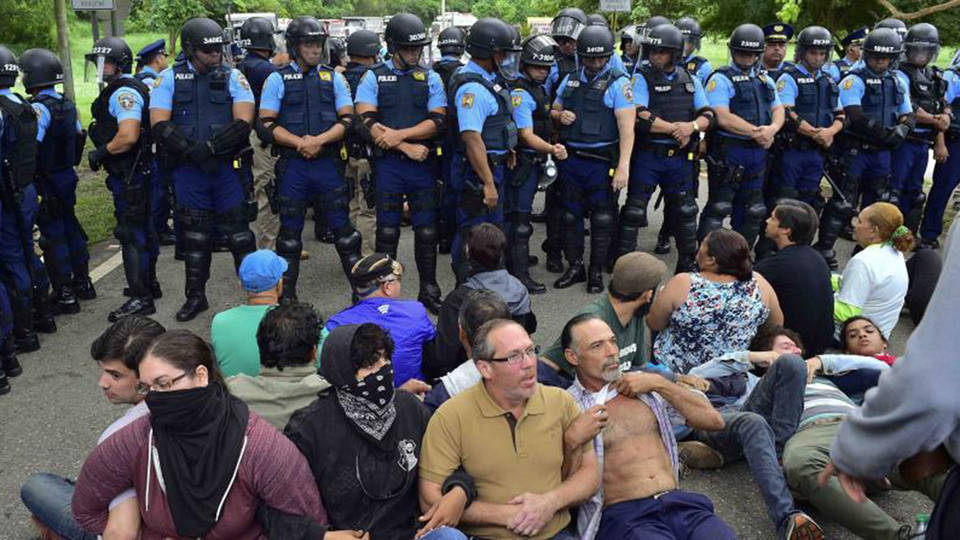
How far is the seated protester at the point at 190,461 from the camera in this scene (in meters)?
2.70

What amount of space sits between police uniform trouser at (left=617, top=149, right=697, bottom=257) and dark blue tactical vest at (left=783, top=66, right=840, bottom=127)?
140cm

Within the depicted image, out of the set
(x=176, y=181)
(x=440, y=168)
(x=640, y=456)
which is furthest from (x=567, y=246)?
(x=640, y=456)

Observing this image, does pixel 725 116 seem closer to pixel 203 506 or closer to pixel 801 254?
pixel 801 254

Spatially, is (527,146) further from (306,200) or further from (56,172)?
(56,172)

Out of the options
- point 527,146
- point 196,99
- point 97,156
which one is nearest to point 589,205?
point 527,146

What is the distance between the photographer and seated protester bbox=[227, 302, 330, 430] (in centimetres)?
340

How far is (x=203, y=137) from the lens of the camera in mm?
6211

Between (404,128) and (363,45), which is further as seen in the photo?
(363,45)

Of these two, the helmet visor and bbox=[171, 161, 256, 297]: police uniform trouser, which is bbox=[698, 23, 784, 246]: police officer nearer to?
the helmet visor

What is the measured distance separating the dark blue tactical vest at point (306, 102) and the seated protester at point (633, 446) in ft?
11.7

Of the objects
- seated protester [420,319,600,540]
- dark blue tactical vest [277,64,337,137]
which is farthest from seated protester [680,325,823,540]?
dark blue tactical vest [277,64,337,137]

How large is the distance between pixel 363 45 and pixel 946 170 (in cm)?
612

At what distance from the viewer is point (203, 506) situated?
2.73 m

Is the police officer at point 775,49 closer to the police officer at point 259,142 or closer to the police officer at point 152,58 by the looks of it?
the police officer at point 259,142
